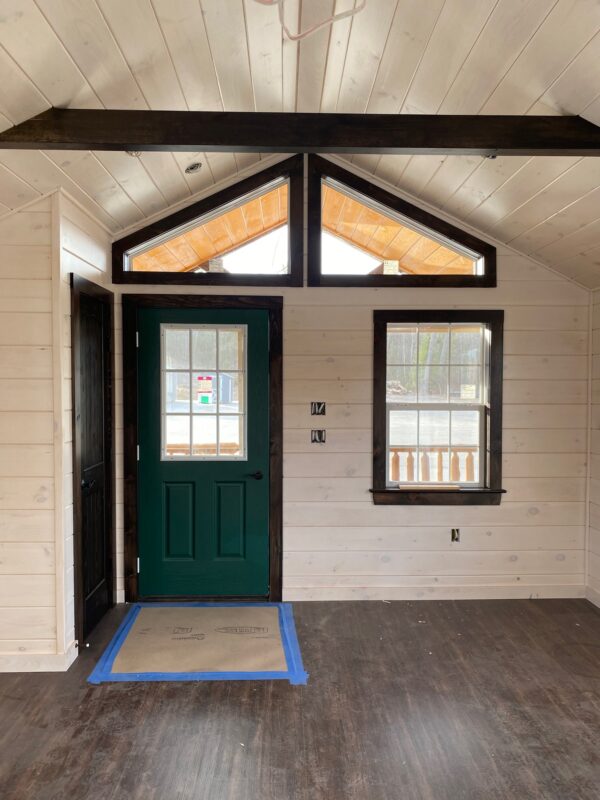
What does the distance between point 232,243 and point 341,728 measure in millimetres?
3014

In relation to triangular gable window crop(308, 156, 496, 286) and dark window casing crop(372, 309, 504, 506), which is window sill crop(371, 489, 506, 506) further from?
triangular gable window crop(308, 156, 496, 286)

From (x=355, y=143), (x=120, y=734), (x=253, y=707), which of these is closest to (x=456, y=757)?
(x=253, y=707)

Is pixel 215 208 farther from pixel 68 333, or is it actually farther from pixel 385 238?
pixel 68 333

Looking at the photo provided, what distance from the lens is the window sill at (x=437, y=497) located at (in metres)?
3.85

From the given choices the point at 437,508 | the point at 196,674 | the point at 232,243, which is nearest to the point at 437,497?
the point at 437,508

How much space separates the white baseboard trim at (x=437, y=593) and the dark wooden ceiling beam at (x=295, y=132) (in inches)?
112

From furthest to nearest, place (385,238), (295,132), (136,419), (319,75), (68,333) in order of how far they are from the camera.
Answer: (385,238) < (136,419) < (68,333) < (319,75) < (295,132)

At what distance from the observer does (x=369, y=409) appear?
3855 mm

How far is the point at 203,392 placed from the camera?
151 inches

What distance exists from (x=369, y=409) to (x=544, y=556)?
1.65 meters

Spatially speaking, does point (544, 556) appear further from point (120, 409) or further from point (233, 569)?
point (120, 409)

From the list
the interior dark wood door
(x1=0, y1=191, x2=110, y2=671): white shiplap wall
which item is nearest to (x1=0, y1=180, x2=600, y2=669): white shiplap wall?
the interior dark wood door

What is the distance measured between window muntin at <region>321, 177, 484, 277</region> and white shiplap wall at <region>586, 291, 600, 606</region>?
0.89 meters

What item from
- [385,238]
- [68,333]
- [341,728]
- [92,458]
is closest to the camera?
[341,728]
